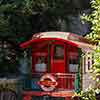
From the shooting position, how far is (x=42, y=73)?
48.8 ft

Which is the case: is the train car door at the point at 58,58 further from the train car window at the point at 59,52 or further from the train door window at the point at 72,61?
the train door window at the point at 72,61

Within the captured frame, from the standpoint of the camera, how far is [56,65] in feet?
49.3

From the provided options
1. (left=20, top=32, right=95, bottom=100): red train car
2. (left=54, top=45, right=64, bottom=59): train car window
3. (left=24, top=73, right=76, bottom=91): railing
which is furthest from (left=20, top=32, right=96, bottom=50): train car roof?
(left=24, top=73, right=76, bottom=91): railing

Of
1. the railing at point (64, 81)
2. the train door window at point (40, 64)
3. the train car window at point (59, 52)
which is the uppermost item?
the train car window at point (59, 52)

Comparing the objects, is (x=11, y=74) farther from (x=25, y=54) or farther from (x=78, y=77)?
(x=78, y=77)

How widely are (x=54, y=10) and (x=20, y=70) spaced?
393 cm

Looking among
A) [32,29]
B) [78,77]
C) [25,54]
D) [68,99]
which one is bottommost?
[68,99]

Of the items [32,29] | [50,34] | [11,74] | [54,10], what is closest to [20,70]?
[11,74]

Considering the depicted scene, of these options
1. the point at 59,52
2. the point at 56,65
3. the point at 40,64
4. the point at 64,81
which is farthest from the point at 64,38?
the point at 40,64

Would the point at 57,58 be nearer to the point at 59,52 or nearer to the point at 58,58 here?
the point at 58,58

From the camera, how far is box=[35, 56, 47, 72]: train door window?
49.8 feet

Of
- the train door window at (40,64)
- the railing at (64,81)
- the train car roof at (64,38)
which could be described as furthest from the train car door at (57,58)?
the railing at (64,81)

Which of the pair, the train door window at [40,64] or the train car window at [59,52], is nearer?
the train car window at [59,52]

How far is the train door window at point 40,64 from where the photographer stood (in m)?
15.2
